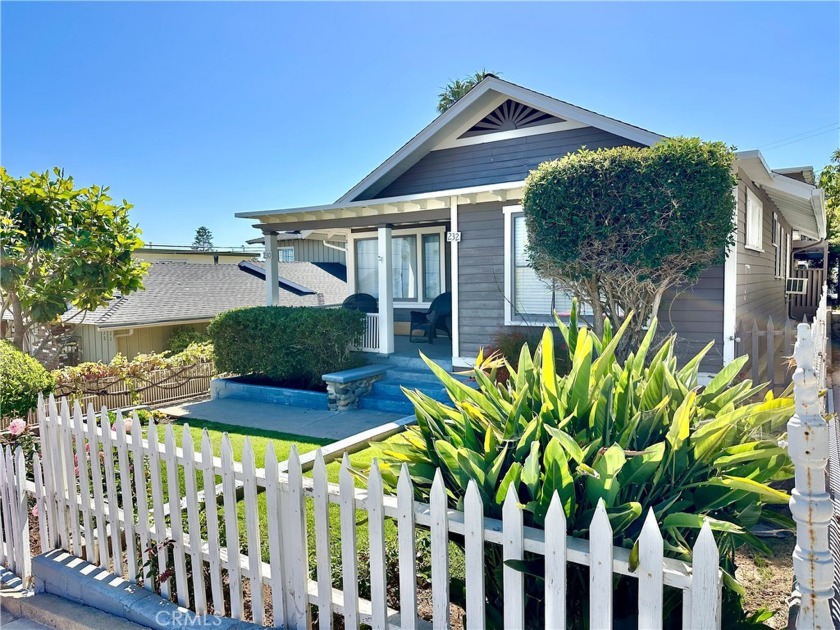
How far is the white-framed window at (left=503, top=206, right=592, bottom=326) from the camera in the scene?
28.7 ft

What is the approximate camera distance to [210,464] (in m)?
3.02

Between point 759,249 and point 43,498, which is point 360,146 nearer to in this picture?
point 759,249

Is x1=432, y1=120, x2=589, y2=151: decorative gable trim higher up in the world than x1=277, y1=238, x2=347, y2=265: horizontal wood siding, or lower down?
higher up

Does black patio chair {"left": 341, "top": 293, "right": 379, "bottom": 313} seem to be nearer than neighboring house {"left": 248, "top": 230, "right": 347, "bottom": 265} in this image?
Yes

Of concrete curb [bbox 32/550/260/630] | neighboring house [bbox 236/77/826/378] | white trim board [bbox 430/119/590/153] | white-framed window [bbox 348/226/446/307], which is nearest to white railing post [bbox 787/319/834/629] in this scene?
concrete curb [bbox 32/550/260/630]

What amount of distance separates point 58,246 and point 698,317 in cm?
846

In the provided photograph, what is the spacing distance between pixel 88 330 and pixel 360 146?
11.7 m

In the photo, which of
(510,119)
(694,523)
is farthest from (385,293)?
(694,523)

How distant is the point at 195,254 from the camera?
1487 inches

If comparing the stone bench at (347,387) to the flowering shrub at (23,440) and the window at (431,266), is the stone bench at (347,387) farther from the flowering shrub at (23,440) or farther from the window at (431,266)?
the window at (431,266)

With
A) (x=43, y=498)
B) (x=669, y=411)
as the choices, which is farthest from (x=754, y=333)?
(x=43, y=498)

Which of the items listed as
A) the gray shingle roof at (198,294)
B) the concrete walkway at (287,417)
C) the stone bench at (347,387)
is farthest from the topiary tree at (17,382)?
the gray shingle roof at (198,294)

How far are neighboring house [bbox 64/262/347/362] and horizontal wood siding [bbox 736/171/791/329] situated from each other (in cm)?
1330

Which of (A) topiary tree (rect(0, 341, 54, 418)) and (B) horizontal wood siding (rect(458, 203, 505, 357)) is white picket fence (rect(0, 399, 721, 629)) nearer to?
(A) topiary tree (rect(0, 341, 54, 418))
